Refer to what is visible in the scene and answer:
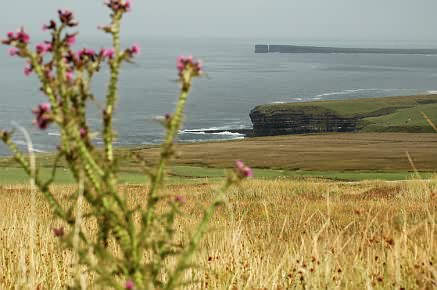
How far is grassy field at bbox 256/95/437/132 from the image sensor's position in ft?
273

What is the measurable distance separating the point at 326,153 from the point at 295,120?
4952 cm

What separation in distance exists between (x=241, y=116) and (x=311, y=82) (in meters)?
74.8

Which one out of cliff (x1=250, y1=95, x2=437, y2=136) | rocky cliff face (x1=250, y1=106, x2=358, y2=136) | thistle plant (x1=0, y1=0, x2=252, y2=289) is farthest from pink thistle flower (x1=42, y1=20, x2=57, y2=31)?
rocky cliff face (x1=250, y1=106, x2=358, y2=136)

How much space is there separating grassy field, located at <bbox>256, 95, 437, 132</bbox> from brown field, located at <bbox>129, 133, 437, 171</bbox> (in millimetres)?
18251

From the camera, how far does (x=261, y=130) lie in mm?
96562

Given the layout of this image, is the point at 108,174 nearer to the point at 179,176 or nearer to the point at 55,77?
the point at 55,77

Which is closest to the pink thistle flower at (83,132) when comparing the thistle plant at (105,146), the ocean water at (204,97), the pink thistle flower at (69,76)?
the thistle plant at (105,146)

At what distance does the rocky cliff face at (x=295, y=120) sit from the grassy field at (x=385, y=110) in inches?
23.6

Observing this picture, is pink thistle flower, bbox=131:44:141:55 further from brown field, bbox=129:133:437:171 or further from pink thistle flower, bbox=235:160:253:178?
brown field, bbox=129:133:437:171

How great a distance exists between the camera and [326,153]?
48.2m

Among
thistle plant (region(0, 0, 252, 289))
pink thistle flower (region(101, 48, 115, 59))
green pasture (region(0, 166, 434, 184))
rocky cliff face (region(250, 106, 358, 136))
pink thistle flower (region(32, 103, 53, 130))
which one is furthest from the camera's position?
rocky cliff face (region(250, 106, 358, 136))

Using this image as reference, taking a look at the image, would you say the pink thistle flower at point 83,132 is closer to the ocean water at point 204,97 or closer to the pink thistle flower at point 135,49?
the pink thistle flower at point 135,49

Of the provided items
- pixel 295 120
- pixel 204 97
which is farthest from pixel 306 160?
pixel 204 97

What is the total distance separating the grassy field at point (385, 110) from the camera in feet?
273
